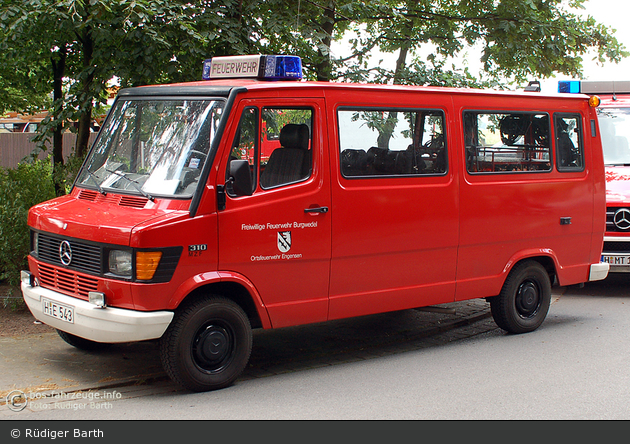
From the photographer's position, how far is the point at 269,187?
6070 mm

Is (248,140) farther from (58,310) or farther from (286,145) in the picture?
(58,310)

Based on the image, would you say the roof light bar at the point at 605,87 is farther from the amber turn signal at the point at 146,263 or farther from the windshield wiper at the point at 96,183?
the amber turn signal at the point at 146,263

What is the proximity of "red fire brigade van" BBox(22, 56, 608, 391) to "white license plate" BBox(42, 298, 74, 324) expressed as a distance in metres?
0.02

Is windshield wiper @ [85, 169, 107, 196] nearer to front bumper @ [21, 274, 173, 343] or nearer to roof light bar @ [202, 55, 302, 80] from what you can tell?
front bumper @ [21, 274, 173, 343]

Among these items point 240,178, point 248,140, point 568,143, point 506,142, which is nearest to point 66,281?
point 240,178

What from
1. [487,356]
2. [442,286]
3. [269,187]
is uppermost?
[269,187]

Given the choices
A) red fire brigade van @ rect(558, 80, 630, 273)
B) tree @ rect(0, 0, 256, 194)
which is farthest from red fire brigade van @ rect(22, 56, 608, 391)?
red fire brigade van @ rect(558, 80, 630, 273)

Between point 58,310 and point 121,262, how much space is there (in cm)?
78

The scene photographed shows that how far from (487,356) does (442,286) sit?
0.80 m

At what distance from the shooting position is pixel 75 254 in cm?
584

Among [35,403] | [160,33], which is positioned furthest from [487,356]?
[160,33]
